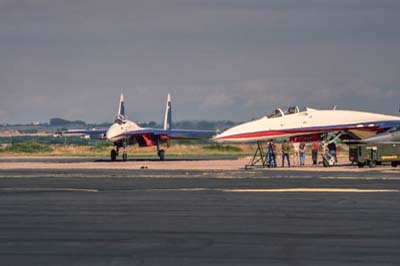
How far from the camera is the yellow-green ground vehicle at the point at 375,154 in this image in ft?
144

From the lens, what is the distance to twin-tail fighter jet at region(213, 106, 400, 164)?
4809 cm

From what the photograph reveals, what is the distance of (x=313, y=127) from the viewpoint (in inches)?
1944

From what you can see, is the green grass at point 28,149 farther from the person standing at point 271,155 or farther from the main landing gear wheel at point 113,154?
the person standing at point 271,155

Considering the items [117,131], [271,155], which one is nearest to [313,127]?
[271,155]
